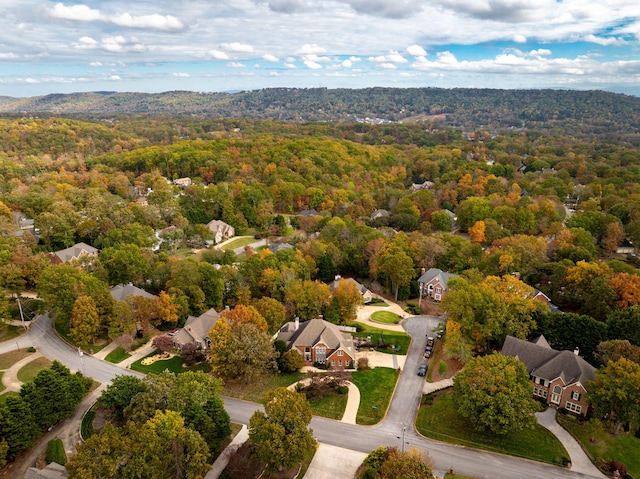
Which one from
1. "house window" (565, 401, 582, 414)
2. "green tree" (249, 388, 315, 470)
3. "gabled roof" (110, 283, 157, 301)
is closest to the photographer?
"green tree" (249, 388, 315, 470)

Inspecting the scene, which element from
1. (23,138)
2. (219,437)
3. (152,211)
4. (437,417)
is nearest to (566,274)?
(437,417)

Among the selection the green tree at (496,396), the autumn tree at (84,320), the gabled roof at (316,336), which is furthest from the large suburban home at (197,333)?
the green tree at (496,396)

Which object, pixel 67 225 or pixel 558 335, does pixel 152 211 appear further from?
pixel 558 335

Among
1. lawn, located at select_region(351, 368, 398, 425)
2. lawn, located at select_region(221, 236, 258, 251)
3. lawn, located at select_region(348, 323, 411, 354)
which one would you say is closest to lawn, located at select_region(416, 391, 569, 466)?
lawn, located at select_region(351, 368, 398, 425)

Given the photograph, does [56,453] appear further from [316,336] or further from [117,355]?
[316,336]

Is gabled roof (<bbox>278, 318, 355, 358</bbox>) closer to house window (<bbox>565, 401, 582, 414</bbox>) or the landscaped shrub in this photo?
house window (<bbox>565, 401, 582, 414</bbox>)
